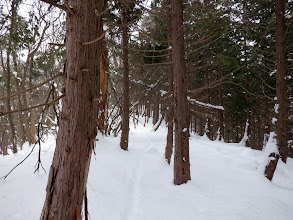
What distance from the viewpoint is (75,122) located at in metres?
1.71

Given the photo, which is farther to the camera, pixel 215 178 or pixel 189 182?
pixel 215 178

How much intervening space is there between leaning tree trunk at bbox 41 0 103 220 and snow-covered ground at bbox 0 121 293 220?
2.15m

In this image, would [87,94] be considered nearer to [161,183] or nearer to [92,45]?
[92,45]

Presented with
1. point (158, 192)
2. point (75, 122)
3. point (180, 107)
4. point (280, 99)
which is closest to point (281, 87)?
point (280, 99)

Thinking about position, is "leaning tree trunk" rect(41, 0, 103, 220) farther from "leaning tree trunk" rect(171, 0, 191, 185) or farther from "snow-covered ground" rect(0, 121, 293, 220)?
"leaning tree trunk" rect(171, 0, 191, 185)

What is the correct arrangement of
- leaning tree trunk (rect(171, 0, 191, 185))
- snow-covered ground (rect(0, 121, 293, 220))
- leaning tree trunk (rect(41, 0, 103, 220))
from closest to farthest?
leaning tree trunk (rect(41, 0, 103, 220))
snow-covered ground (rect(0, 121, 293, 220))
leaning tree trunk (rect(171, 0, 191, 185))

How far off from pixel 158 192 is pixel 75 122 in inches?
151

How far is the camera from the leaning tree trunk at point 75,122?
1.68 m

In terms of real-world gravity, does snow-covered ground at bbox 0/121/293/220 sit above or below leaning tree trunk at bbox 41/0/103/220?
below

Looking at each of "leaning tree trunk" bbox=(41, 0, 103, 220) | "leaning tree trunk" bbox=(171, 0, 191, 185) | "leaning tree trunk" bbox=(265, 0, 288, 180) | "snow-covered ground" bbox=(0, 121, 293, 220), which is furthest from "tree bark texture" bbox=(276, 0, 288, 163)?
"leaning tree trunk" bbox=(41, 0, 103, 220)

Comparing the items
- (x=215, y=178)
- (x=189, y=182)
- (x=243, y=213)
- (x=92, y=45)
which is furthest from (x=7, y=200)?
(x=215, y=178)

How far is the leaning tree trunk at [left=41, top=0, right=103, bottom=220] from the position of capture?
168cm

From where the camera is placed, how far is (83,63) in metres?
1.73

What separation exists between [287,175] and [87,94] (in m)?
8.02
